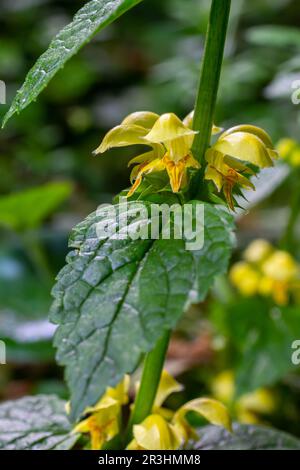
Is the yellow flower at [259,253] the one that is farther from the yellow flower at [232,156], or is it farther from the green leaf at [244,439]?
the yellow flower at [232,156]

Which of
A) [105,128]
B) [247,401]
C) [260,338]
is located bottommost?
[247,401]

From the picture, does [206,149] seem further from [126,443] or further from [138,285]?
[126,443]

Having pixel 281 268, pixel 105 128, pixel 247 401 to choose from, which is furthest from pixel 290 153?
pixel 105 128

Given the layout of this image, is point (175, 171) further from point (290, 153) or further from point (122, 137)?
point (290, 153)

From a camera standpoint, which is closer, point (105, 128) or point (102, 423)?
point (102, 423)

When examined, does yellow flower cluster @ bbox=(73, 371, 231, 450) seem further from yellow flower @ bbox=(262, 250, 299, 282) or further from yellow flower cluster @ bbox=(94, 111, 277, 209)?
yellow flower @ bbox=(262, 250, 299, 282)
